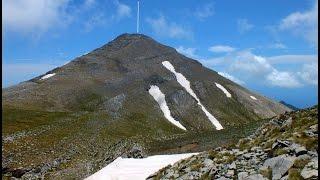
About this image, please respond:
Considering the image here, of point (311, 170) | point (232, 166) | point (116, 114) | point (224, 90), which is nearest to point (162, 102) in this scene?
point (116, 114)

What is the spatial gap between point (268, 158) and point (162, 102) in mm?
130116

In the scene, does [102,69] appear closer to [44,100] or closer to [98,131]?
[44,100]

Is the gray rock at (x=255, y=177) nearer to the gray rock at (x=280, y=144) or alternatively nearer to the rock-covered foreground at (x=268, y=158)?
the rock-covered foreground at (x=268, y=158)

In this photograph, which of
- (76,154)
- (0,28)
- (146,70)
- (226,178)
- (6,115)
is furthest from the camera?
(146,70)

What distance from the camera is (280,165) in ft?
78.9

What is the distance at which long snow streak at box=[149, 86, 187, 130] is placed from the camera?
14150 cm

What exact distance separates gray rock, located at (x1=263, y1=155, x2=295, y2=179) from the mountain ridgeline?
34.9 m

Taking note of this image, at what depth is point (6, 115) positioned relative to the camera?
120438 millimetres

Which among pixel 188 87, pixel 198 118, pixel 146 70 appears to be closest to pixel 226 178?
pixel 198 118

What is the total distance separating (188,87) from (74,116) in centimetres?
6016

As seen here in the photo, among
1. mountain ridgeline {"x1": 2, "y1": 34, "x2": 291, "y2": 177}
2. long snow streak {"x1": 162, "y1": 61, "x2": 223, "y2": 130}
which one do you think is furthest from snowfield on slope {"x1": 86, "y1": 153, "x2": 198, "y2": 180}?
long snow streak {"x1": 162, "y1": 61, "x2": 223, "y2": 130}

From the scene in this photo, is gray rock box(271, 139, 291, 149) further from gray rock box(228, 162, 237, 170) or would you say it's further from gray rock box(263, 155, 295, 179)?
gray rock box(228, 162, 237, 170)

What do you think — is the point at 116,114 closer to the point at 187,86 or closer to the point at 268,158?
the point at 187,86

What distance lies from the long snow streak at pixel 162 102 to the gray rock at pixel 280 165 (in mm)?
112227
